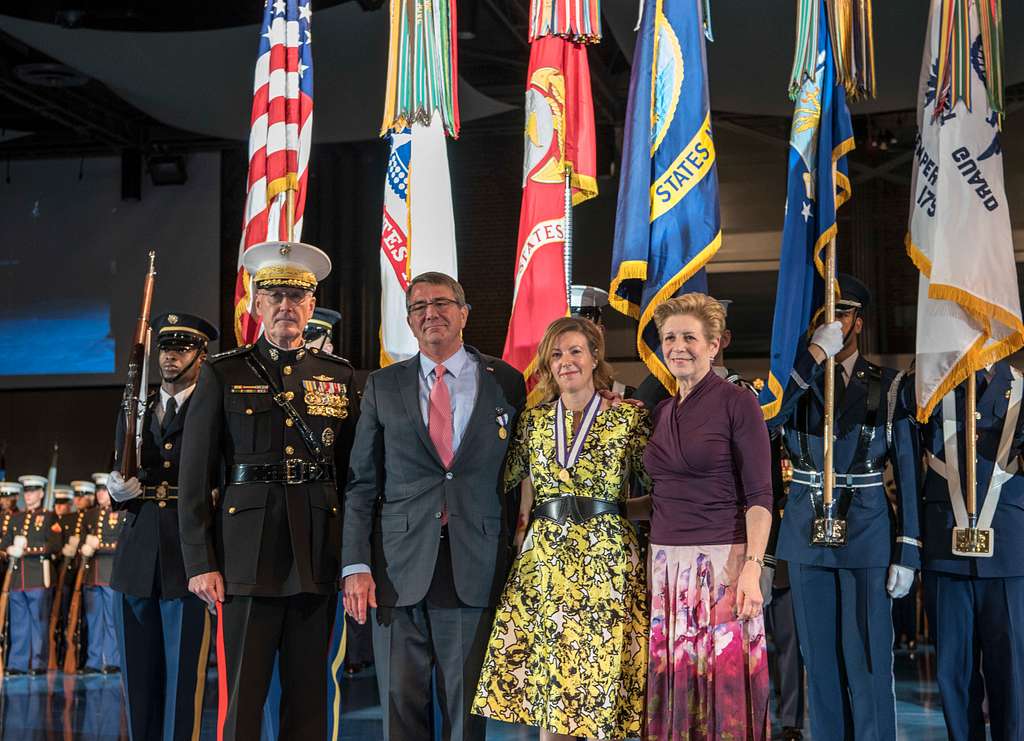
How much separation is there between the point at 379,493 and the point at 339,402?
0.37m

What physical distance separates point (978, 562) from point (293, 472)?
6.85 ft

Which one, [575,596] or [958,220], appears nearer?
[575,596]

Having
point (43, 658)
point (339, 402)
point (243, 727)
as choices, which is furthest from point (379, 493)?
point (43, 658)

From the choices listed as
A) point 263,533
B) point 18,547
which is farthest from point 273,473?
point 18,547

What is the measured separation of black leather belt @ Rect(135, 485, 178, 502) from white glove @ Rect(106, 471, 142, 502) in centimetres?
2

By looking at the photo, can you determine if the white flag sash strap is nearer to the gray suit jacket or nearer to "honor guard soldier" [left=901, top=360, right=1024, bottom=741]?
"honor guard soldier" [left=901, top=360, right=1024, bottom=741]

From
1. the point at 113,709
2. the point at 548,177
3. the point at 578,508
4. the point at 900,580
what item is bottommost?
the point at 113,709

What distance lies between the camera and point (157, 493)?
414 centimetres

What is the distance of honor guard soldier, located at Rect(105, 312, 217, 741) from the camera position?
3.93 metres

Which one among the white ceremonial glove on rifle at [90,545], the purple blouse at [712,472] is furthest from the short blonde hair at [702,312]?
the white ceremonial glove on rifle at [90,545]

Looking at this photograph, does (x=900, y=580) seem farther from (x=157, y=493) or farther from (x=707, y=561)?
(x=157, y=493)

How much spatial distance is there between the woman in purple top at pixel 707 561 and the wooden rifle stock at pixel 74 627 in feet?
20.5

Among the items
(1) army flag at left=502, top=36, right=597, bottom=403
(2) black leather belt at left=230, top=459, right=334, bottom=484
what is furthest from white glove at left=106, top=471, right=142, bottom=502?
(1) army flag at left=502, top=36, right=597, bottom=403

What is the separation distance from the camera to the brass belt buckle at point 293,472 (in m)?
3.42
